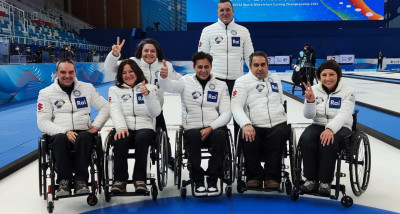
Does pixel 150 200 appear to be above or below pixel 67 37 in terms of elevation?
below

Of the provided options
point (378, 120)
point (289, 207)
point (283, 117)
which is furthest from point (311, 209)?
point (378, 120)

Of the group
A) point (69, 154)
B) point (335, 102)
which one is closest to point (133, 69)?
point (69, 154)

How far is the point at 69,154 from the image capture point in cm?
301

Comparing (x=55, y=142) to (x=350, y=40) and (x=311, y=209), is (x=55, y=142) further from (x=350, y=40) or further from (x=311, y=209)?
(x=350, y=40)

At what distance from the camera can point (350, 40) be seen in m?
23.8

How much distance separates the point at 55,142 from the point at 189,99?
1.07 meters

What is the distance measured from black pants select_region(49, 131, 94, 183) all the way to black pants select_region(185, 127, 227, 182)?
0.72 metres

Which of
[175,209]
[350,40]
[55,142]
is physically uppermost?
[350,40]

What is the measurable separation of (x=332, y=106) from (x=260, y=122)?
21.2 inches

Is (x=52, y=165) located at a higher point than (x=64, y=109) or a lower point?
lower

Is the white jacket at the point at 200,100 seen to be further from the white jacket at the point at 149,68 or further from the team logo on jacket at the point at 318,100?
the team logo on jacket at the point at 318,100

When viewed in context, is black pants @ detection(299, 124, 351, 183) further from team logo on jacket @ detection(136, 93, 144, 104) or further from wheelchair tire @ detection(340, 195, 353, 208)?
team logo on jacket @ detection(136, 93, 144, 104)

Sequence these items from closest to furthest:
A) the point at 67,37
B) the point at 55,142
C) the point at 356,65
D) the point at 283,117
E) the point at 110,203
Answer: the point at 55,142 → the point at 110,203 → the point at 283,117 → the point at 67,37 → the point at 356,65

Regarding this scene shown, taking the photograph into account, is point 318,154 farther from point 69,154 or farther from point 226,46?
point 69,154
